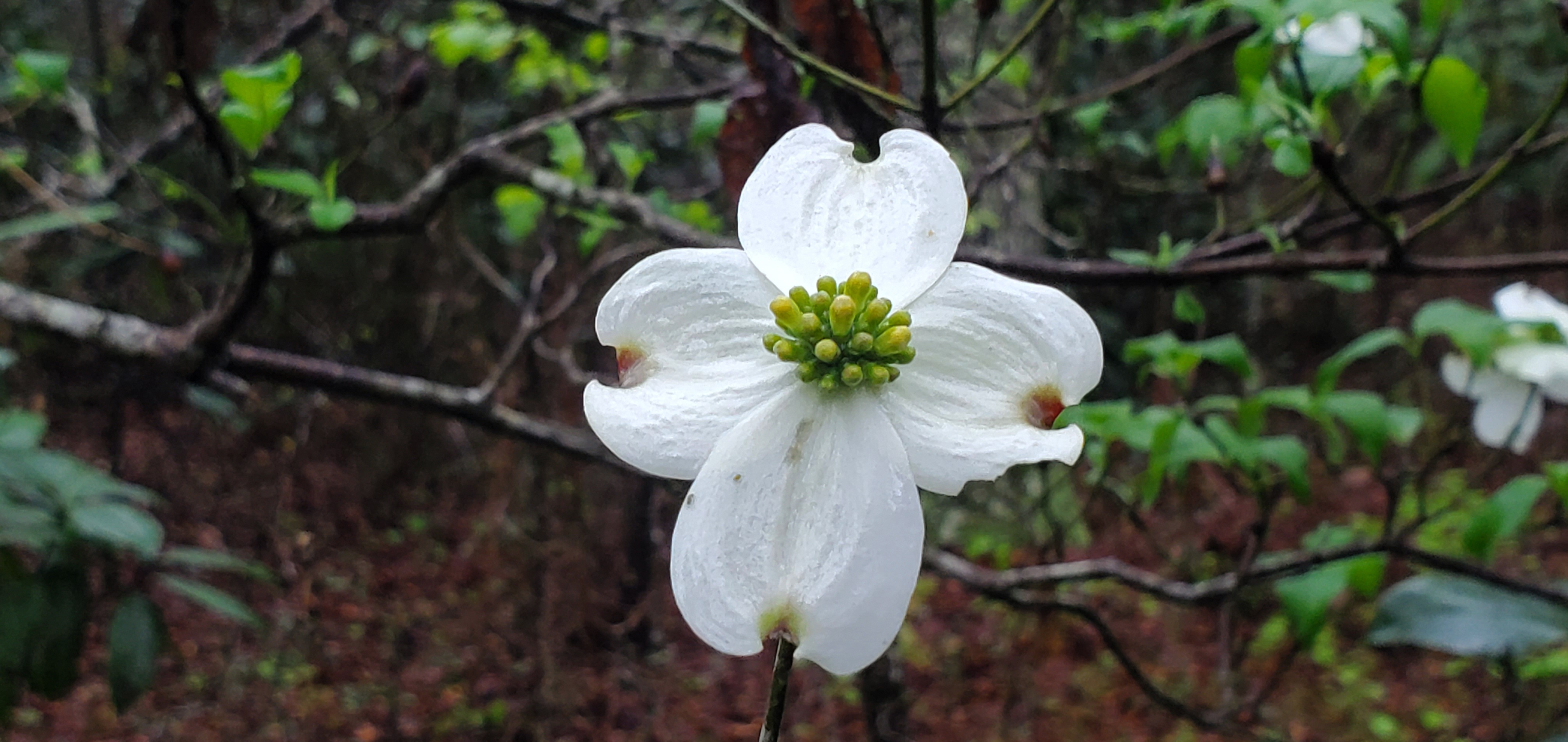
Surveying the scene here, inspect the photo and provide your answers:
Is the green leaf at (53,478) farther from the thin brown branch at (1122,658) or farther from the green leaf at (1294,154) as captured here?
the green leaf at (1294,154)

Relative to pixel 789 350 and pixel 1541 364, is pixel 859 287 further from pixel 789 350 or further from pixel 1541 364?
pixel 1541 364

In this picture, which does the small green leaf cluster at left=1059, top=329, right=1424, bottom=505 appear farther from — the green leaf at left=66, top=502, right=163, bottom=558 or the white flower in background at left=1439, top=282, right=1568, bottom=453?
the green leaf at left=66, top=502, right=163, bottom=558

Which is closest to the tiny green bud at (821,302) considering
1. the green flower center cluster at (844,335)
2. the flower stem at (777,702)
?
the green flower center cluster at (844,335)

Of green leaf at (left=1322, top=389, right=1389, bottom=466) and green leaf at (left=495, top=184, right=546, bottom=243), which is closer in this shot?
green leaf at (left=1322, top=389, right=1389, bottom=466)

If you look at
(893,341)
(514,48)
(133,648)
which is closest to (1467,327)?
(893,341)

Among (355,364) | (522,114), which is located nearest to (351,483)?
(355,364)

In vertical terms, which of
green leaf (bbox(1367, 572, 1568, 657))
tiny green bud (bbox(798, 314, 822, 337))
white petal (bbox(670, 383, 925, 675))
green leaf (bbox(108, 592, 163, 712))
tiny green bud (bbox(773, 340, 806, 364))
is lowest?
green leaf (bbox(108, 592, 163, 712))

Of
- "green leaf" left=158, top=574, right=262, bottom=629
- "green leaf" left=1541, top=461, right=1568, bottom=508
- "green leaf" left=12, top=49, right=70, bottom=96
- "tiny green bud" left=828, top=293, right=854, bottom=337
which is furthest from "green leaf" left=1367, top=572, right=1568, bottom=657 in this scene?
"green leaf" left=12, top=49, right=70, bottom=96
